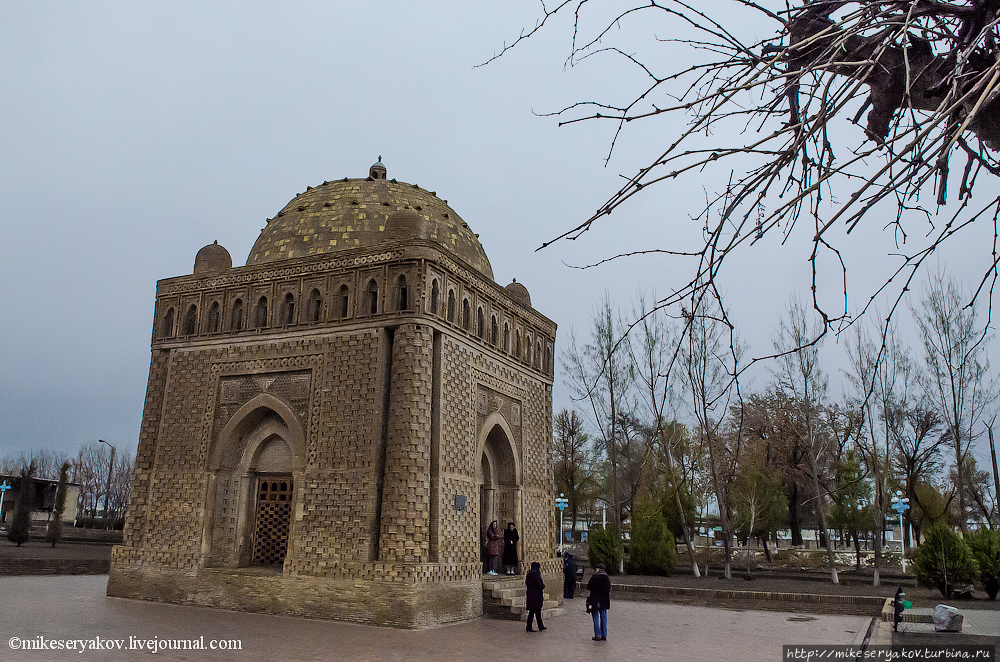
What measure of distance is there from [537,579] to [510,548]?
9.23 feet

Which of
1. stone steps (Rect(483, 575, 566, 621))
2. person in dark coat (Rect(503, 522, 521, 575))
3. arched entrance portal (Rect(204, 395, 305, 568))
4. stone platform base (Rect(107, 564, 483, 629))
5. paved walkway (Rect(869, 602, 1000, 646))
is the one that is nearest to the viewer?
paved walkway (Rect(869, 602, 1000, 646))

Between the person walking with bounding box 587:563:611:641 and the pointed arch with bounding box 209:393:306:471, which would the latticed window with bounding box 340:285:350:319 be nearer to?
the pointed arch with bounding box 209:393:306:471

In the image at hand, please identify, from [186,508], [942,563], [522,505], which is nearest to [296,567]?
[186,508]

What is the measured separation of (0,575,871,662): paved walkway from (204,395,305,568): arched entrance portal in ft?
4.03

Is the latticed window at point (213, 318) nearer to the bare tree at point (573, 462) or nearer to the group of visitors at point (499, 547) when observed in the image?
the group of visitors at point (499, 547)

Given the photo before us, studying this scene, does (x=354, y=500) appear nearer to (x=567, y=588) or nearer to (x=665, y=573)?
(x=567, y=588)

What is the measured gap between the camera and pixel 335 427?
12.1 m

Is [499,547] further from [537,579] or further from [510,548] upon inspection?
[537,579]

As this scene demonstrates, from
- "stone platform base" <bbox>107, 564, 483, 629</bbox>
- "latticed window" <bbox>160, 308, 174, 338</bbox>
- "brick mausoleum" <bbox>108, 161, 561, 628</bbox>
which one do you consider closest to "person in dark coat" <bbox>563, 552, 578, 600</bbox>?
"brick mausoleum" <bbox>108, 161, 561, 628</bbox>

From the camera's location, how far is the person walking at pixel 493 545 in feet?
44.4

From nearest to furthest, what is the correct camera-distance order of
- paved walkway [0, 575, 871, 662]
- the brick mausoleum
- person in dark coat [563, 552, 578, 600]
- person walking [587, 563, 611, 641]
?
1. paved walkway [0, 575, 871, 662]
2. person walking [587, 563, 611, 641]
3. the brick mausoleum
4. person in dark coat [563, 552, 578, 600]

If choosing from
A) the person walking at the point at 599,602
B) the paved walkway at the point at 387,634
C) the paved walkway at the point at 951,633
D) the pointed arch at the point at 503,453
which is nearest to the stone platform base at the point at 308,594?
the paved walkway at the point at 387,634

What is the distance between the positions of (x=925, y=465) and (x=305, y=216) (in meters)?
28.8

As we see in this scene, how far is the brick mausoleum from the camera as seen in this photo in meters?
11.4
